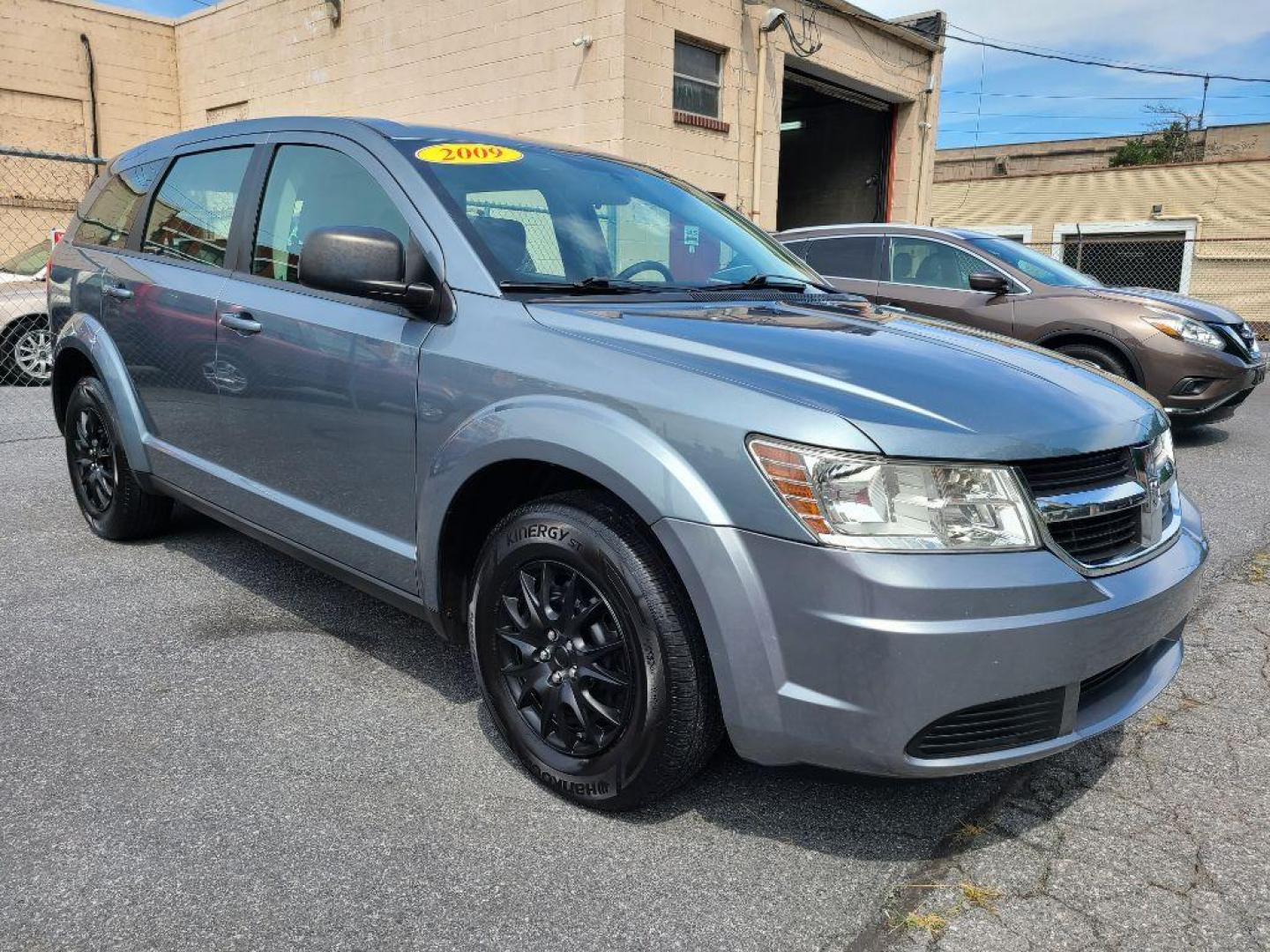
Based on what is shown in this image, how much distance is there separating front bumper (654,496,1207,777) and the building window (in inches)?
485

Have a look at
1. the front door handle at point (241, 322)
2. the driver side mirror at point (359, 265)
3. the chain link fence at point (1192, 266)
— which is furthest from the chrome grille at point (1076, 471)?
the chain link fence at point (1192, 266)

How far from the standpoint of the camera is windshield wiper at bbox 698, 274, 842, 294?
3.14m

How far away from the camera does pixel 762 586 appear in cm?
201

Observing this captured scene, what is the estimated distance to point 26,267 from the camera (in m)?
9.34

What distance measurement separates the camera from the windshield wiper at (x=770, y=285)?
10.3ft

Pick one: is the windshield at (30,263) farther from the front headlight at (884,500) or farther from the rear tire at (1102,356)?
the front headlight at (884,500)

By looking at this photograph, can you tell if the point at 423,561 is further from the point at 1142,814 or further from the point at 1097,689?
the point at 1142,814

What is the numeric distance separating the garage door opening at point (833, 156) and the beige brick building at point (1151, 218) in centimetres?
591

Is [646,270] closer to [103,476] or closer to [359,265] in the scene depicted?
[359,265]

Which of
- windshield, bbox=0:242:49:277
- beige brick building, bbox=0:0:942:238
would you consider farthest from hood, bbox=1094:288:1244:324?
windshield, bbox=0:242:49:277

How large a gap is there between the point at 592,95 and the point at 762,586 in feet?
38.5

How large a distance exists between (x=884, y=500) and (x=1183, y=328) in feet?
20.9

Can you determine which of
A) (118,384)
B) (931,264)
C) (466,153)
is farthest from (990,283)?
(118,384)

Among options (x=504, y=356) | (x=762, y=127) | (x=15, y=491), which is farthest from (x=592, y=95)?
(x=504, y=356)
